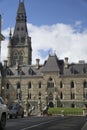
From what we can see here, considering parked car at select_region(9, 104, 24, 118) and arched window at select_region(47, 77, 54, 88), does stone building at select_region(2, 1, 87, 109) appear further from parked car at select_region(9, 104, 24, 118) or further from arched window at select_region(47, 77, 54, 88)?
parked car at select_region(9, 104, 24, 118)

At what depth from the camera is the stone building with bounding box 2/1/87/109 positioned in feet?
333

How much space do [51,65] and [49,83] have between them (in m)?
4.98

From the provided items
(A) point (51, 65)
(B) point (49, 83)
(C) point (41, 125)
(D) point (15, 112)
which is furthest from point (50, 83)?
(C) point (41, 125)

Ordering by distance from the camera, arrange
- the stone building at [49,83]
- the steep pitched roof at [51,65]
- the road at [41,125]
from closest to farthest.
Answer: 1. the road at [41,125]
2. the stone building at [49,83]
3. the steep pitched roof at [51,65]

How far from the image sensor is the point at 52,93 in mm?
102625

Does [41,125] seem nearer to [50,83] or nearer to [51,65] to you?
[50,83]

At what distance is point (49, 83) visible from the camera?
104 m

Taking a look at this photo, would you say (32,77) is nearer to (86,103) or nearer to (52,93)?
(52,93)

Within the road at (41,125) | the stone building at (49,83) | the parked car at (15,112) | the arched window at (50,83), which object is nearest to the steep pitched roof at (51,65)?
the stone building at (49,83)

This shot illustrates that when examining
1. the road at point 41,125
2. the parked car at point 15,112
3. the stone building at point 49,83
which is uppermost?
the stone building at point 49,83

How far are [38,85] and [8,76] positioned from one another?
8.64 m

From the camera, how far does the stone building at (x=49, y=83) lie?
333ft

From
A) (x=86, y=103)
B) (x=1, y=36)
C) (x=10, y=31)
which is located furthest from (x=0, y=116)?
(x=10, y=31)

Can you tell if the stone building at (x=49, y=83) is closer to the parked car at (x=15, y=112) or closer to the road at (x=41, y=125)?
the parked car at (x=15, y=112)
